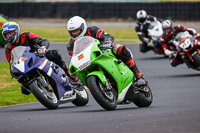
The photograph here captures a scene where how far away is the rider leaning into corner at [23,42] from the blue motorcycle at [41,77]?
37cm

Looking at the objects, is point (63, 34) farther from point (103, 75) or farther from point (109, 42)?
point (103, 75)

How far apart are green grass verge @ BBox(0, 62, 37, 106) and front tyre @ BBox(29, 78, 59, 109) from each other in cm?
199

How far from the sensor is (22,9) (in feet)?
131

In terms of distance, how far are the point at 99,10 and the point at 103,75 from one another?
30360 millimetres

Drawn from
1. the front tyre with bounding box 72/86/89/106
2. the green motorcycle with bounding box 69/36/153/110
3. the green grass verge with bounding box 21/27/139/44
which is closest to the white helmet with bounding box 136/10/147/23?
the green grass verge with bounding box 21/27/139/44

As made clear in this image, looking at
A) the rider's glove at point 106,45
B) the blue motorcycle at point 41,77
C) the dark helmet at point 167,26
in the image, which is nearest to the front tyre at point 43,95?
the blue motorcycle at point 41,77

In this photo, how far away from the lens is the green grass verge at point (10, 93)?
1227 centimetres

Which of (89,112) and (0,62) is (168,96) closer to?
(89,112)

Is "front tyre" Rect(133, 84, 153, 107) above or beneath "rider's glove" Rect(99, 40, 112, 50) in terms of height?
beneath

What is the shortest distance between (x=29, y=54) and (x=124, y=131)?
3.39 m

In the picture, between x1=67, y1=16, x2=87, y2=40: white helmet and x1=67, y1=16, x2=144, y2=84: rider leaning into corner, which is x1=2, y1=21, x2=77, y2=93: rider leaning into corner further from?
x1=67, y1=16, x2=87, y2=40: white helmet

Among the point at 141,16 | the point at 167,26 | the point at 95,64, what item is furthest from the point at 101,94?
the point at 141,16

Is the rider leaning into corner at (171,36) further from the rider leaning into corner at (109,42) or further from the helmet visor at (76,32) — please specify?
the helmet visor at (76,32)

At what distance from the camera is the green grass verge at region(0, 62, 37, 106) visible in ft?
40.3
